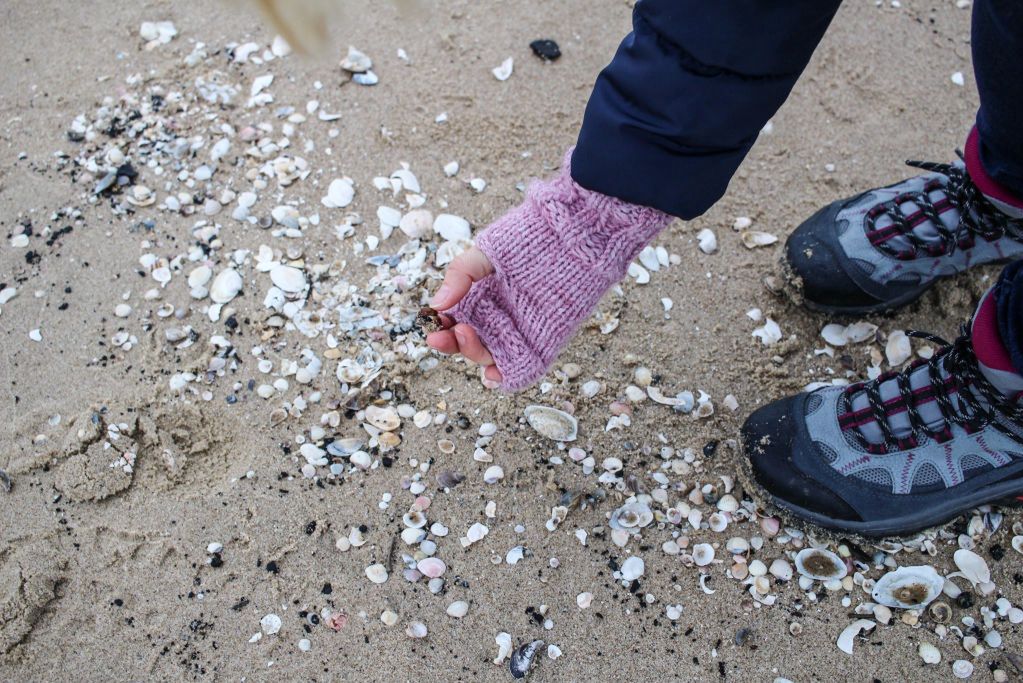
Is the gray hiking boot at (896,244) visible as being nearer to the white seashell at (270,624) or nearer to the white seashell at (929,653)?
the white seashell at (929,653)

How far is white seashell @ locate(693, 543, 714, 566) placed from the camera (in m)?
1.92

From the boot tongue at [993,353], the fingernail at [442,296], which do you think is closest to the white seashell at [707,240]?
the boot tongue at [993,353]

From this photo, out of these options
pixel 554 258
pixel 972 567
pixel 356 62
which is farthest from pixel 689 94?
pixel 356 62

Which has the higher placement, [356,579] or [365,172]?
[365,172]

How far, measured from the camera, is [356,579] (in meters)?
1.89

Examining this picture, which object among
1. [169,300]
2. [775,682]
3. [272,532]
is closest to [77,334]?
[169,300]

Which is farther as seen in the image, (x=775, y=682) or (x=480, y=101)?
(x=480, y=101)

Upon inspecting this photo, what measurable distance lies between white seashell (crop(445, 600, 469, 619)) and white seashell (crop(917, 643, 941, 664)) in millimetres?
1049

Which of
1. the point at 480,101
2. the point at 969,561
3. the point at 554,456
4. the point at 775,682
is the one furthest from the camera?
the point at 480,101

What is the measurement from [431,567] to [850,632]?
99cm

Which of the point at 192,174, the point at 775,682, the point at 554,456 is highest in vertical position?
the point at 192,174

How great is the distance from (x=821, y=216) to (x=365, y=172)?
1404 mm

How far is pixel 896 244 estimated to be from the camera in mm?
2170

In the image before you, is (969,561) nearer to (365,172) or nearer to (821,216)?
(821,216)
